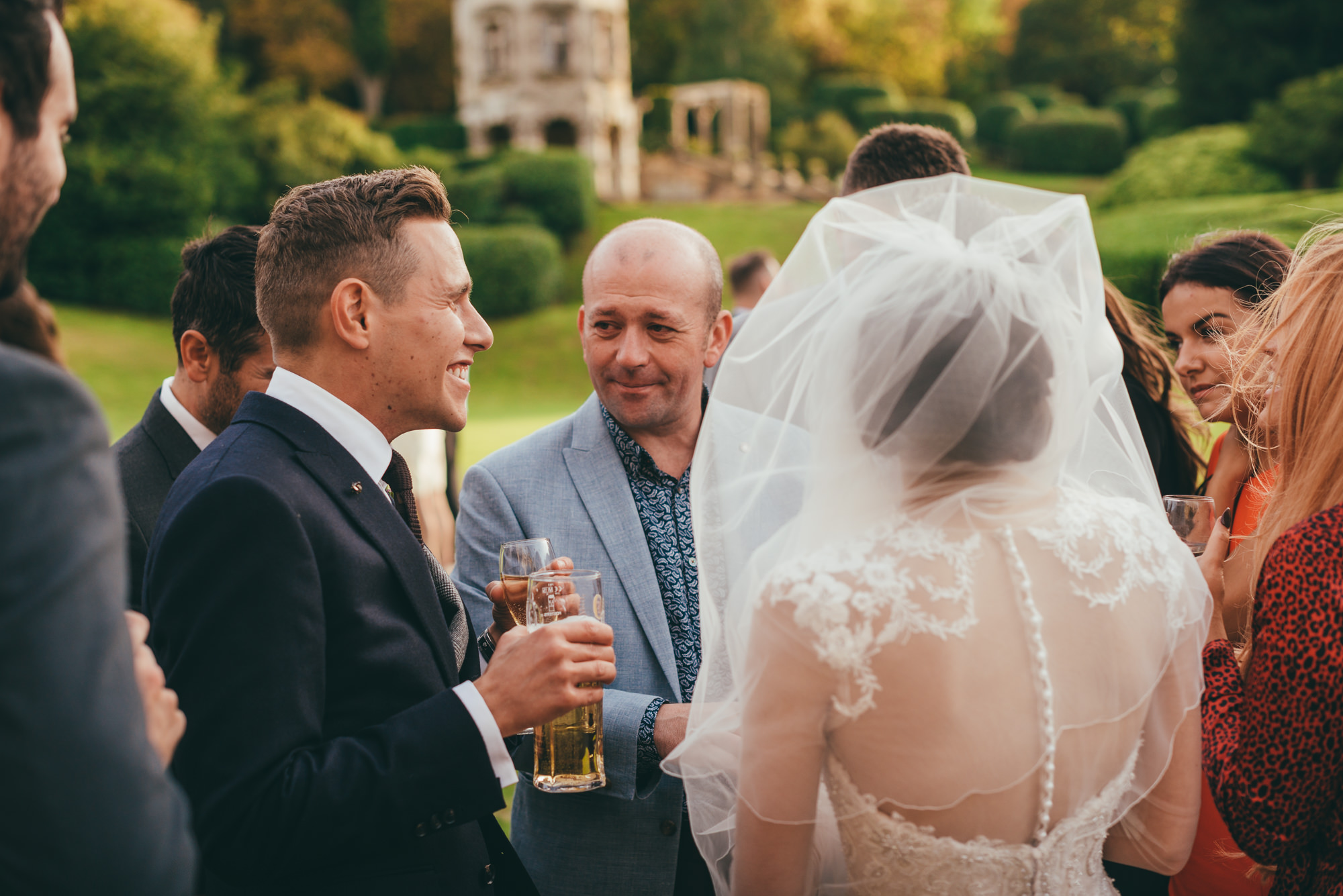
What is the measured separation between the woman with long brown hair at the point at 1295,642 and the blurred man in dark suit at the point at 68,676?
1.83 meters

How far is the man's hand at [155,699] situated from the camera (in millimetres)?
1488

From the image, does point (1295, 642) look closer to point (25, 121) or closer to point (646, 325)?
point (646, 325)

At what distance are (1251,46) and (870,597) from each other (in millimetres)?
30462

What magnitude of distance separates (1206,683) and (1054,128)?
43.1 meters

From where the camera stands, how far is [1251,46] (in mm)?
25984

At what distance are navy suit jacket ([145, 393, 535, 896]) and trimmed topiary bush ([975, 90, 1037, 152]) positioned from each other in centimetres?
4557

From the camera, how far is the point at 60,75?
1445mm

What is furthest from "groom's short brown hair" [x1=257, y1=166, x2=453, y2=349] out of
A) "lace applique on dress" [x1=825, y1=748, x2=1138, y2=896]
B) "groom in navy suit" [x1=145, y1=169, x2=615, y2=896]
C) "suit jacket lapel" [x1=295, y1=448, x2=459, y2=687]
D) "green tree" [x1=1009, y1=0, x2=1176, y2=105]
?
"green tree" [x1=1009, y1=0, x2=1176, y2=105]

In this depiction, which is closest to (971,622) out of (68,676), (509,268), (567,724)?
(567,724)

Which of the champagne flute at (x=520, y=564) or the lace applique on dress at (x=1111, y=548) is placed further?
the champagne flute at (x=520, y=564)

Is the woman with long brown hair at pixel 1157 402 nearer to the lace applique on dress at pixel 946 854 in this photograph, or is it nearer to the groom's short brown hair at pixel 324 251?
the lace applique on dress at pixel 946 854

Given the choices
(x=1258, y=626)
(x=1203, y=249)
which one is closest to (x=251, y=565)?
(x=1258, y=626)

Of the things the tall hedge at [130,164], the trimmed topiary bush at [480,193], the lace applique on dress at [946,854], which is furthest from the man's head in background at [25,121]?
the trimmed topiary bush at [480,193]

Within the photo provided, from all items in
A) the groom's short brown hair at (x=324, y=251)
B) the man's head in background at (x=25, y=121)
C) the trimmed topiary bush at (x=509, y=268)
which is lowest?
the trimmed topiary bush at (x=509, y=268)
